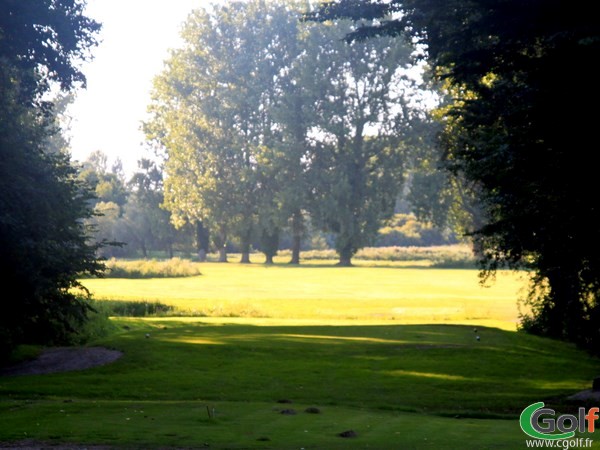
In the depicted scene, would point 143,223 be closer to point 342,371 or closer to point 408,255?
point 408,255

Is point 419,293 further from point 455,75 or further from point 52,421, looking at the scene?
point 52,421

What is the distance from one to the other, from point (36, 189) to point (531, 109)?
46.8 feet

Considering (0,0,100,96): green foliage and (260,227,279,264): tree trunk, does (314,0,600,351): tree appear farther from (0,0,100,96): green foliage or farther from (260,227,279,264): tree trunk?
(260,227,279,264): tree trunk

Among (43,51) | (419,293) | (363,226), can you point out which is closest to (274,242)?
(363,226)

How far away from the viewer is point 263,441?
16.3m

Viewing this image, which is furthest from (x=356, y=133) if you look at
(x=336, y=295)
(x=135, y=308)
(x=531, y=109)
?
(x=531, y=109)

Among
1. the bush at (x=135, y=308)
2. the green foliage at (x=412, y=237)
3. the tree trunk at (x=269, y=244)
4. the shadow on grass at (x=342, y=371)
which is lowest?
the shadow on grass at (x=342, y=371)

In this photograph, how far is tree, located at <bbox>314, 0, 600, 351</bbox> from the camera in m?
19.3

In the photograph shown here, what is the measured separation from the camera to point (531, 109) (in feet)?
65.9

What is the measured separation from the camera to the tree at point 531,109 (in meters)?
19.3

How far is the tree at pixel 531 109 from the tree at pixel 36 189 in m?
9.91

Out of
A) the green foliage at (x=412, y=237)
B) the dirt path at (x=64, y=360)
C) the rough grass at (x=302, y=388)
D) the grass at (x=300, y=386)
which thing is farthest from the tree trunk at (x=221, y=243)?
the dirt path at (x=64, y=360)

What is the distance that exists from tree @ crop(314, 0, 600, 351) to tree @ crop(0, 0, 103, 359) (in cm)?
991

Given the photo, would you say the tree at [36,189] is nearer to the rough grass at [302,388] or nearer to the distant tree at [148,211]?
the rough grass at [302,388]
